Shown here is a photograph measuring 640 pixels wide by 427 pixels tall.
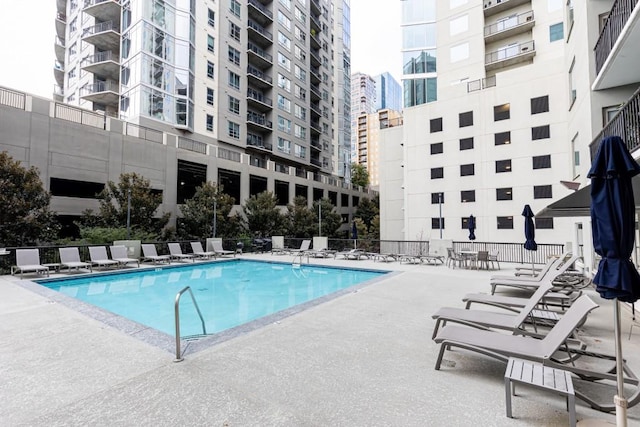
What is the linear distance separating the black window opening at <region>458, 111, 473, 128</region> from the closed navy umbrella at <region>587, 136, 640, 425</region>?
2308 centimetres

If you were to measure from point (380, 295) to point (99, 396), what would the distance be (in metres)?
5.94

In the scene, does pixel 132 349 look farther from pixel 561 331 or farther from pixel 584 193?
pixel 584 193

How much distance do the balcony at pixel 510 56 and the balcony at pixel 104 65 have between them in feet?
101

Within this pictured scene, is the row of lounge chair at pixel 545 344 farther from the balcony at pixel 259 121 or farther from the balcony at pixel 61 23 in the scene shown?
the balcony at pixel 61 23

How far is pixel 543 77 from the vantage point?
20250 millimetres

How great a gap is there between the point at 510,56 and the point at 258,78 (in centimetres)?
2299

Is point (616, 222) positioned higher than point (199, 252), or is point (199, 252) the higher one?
point (616, 222)

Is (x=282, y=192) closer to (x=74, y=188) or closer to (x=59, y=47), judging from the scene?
(x=74, y=188)

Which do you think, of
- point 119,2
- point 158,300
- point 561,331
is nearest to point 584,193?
point 561,331

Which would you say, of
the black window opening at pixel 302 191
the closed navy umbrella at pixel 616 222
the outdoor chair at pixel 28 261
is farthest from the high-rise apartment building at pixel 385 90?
the closed navy umbrella at pixel 616 222

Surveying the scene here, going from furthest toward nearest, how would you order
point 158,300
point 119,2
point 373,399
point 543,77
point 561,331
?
point 119,2
point 543,77
point 158,300
point 561,331
point 373,399

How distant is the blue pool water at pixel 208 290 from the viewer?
24.7 ft

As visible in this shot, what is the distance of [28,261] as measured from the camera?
11086mm

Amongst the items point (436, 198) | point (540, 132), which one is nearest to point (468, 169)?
point (436, 198)
